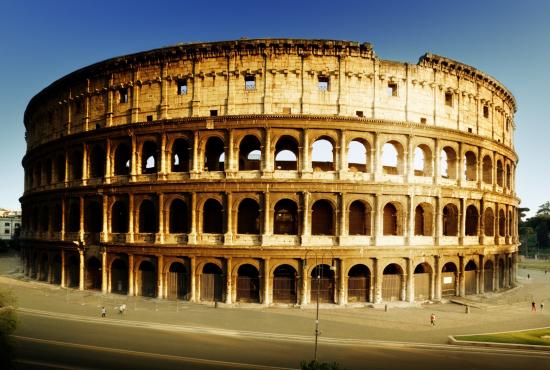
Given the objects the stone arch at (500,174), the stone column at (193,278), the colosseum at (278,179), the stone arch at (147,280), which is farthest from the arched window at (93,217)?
the stone arch at (500,174)

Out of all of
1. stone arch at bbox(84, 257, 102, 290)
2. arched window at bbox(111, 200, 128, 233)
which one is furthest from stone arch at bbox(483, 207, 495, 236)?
stone arch at bbox(84, 257, 102, 290)

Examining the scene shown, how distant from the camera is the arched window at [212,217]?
3109 cm

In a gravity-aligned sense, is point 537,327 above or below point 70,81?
below

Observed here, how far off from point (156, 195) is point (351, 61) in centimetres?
1828

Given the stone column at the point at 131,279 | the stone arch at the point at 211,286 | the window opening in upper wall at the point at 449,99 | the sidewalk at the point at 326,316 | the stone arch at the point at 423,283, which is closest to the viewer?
the sidewalk at the point at 326,316

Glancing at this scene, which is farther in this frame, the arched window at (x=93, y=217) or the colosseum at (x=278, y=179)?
the arched window at (x=93, y=217)

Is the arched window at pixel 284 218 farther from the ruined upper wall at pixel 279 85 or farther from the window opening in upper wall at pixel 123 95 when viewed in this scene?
the window opening in upper wall at pixel 123 95

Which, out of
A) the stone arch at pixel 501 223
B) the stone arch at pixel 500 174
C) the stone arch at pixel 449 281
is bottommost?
the stone arch at pixel 449 281

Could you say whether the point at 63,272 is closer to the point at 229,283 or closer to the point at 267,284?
the point at 229,283

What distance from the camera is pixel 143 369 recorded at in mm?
16828

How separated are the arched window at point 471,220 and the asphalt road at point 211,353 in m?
16.1

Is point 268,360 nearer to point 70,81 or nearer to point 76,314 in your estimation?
point 76,314

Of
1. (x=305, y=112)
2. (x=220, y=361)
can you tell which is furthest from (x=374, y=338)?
(x=305, y=112)

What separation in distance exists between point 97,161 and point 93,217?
5080 mm
